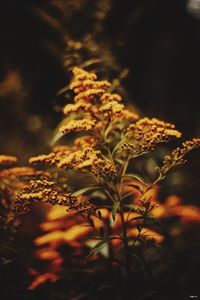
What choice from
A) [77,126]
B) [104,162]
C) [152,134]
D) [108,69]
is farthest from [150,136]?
[108,69]

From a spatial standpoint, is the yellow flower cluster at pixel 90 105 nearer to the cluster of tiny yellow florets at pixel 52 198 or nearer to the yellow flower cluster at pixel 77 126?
the yellow flower cluster at pixel 77 126

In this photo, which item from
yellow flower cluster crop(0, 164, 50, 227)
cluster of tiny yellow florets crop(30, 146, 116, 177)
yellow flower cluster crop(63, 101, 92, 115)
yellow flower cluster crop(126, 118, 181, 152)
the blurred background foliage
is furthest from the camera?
the blurred background foliage

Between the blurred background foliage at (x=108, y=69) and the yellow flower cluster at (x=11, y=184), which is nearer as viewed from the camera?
the yellow flower cluster at (x=11, y=184)

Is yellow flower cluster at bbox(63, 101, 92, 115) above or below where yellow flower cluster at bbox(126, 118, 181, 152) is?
above

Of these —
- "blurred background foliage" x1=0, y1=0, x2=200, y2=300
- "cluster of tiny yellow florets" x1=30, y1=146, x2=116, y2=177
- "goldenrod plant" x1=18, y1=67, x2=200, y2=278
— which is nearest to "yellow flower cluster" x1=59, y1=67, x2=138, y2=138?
"goldenrod plant" x1=18, y1=67, x2=200, y2=278

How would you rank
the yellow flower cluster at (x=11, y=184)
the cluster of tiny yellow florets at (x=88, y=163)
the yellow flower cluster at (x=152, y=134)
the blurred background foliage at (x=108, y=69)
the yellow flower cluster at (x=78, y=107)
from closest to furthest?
the cluster of tiny yellow florets at (x=88, y=163)
the yellow flower cluster at (x=152, y=134)
the yellow flower cluster at (x=78, y=107)
the yellow flower cluster at (x=11, y=184)
the blurred background foliage at (x=108, y=69)

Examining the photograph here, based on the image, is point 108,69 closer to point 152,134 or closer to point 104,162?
point 152,134

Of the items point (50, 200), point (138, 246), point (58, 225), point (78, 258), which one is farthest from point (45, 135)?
point (50, 200)

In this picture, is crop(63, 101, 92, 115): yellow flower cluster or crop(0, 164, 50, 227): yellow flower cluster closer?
crop(63, 101, 92, 115): yellow flower cluster

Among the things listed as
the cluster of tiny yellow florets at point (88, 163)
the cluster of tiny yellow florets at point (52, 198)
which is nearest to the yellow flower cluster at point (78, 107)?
the cluster of tiny yellow florets at point (88, 163)

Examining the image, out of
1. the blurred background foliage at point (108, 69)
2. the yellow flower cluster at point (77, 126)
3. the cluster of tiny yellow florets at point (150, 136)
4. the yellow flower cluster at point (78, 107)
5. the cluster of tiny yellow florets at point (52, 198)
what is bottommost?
the cluster of tiny yellow florets at point (52, 198)

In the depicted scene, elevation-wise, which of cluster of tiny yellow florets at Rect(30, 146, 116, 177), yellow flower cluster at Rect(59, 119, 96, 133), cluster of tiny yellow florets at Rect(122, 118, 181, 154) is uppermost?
yellow flower cluster at Rect(59, 119, 96, 133)

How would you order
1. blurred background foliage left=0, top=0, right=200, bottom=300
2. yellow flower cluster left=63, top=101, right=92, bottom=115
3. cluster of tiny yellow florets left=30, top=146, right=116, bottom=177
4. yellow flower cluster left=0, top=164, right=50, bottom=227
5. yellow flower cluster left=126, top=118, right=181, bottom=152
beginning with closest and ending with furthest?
cluster of tiny yellow florets left=30, top=146, right=116, bottom=177
yellow flower cluster left=126, top=118, right=181, bottom=152
yellow flower cluster left=63, top=101, right=92, bottom=115
yellow flower cluster left=0, top=164, right=50, bottom=227
blurred background foliage left=0, top=0, right=200, bottom=300

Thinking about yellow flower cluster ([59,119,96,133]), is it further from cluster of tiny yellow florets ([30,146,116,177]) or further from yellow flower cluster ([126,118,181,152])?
yellow flower cluster ([126,118,181,152])
